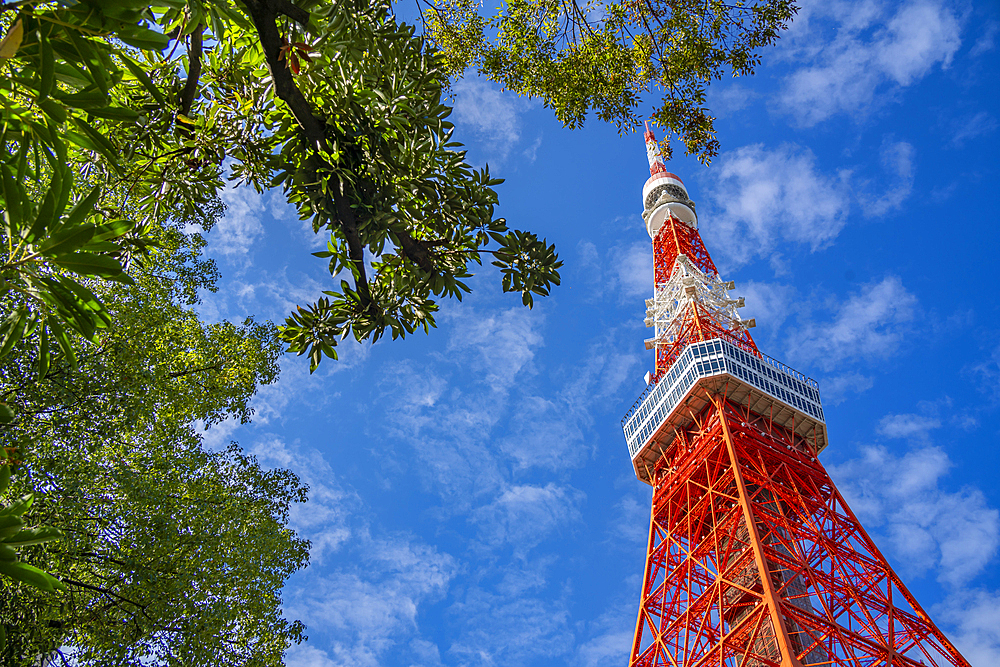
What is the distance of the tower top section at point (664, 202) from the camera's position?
40844 millimetres

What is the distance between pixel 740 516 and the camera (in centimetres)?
2412

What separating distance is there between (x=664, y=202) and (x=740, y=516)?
23.1 meters

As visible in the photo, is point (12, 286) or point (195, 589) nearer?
point (12, 286)

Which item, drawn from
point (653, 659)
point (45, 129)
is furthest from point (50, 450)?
point (653, 659)

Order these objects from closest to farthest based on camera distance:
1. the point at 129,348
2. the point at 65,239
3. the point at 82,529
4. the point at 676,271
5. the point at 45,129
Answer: the point at 65,239
the point at 45,129
the point at 82,529
the point at 129,348
the point at 676,271

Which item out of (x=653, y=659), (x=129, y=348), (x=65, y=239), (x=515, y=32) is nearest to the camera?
(x=65, y=239)

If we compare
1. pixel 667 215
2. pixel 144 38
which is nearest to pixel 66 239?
pixel 144 38

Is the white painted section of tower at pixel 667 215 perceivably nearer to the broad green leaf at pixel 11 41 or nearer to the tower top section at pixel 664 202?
the tower top section at pixel 664 202

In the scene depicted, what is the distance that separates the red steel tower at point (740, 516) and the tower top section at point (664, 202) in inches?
272

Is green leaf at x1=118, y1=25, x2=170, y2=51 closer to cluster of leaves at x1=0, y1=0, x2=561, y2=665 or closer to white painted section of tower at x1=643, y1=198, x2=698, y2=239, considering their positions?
cluster of leaves at x1=0, y1=0, x2=561, y2=665

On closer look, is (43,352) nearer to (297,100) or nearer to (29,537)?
(29,537)

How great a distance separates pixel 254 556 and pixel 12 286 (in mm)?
5590

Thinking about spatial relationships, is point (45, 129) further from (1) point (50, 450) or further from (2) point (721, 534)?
(2) point (721, 534)

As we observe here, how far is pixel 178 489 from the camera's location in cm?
593
